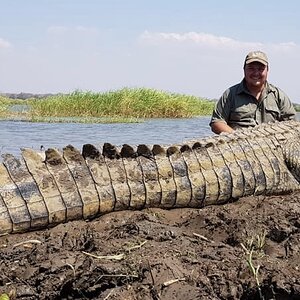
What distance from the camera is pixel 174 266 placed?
3.14 m

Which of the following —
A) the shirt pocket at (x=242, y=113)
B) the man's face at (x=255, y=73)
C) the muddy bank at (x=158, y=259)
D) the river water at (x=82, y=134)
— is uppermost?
the man's face at (x=255, y=73)

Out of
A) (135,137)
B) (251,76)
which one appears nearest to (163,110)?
(135,137)

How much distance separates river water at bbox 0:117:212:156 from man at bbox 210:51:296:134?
4.33m

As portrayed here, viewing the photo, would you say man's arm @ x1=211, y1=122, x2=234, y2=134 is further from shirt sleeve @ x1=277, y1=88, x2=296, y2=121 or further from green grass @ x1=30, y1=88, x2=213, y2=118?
green grass @ x1=30, y1=88, x2=213, y2=118

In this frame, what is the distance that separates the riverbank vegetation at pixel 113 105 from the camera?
23.0m

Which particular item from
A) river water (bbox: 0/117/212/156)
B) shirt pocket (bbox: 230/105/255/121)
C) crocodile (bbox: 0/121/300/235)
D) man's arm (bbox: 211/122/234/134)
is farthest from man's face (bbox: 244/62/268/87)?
river water (bbox: 0/117/212/156)

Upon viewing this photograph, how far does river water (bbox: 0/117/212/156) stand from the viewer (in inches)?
498

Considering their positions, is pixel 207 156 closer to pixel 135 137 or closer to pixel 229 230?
A: pixel 229 230

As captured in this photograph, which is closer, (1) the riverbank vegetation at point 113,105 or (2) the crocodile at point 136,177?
(2) the crocodile at point 136,177

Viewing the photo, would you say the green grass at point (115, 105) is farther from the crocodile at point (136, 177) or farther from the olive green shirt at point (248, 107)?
the crocodile at point (136, 177)

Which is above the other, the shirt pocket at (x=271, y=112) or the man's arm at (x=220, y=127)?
the shirt pocket at (x=271, y=112)

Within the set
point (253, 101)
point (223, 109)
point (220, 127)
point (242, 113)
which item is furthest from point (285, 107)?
point (220, 127)

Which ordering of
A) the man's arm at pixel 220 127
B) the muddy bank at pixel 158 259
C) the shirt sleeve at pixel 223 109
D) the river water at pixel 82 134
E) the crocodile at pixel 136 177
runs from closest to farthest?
1. the muddy bank at pixel 158 259
2. the crocodile at pixel 136 177
3. the man's arm at pixel 220 127
4. the shirt sleeve at pixel 223 109
5. the river water at pixel 82 134

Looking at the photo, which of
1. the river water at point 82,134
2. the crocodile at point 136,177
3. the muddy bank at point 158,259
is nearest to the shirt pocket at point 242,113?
the crocodile at point 136,177
